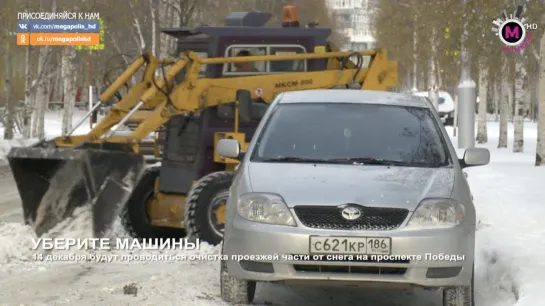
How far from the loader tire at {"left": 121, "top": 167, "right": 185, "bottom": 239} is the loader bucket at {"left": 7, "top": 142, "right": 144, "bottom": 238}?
1136mm

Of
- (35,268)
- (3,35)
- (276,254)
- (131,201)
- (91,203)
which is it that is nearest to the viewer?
(276,254)

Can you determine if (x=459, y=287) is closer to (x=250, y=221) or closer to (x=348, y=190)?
(x=348, y=190)

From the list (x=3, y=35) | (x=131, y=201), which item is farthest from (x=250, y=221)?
(x=3, y=35)

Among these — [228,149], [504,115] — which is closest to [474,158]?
[228,149]

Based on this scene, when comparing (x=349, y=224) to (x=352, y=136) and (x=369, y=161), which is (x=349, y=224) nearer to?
(x=369, y=161)

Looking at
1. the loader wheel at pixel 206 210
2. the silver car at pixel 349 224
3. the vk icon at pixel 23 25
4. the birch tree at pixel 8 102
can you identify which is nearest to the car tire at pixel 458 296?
the silver car at pixel 349 224

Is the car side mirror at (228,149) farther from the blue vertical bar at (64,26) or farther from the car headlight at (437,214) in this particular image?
the blue vertical bar at (64,26)

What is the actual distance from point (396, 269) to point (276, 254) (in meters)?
0.75

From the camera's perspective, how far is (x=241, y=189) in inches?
271

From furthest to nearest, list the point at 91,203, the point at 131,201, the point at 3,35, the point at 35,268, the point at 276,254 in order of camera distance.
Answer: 1. the point at 3,35
2. the point at 131,201
3. the point at 91,203
4. the point at 35,268
5. the point at 276,254

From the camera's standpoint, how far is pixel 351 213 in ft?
21.3

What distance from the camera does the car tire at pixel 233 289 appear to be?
6.96 metres

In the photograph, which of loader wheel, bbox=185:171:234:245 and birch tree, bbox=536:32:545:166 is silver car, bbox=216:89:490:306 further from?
birch tree, bbox=536:32:545:166

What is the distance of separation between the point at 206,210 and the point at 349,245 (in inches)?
150
